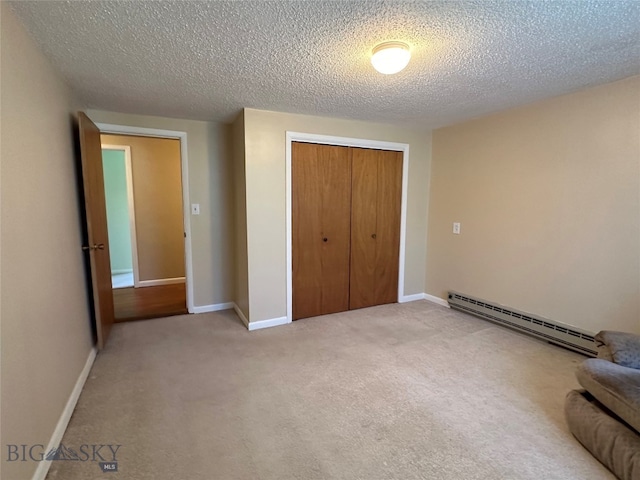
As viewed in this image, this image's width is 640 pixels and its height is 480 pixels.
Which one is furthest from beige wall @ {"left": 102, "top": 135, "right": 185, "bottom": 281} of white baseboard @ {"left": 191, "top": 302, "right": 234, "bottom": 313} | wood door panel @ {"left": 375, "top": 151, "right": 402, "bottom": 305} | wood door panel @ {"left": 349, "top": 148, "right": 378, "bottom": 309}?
wood door panel @ {"left": 375, "top": 151, "right": 402, "bottom": 305}

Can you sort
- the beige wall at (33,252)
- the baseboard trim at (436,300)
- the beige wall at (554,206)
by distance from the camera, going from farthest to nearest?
the baseboard trim at (436,300) → the beige wall at (554,206) → the beige wall at (33,252)

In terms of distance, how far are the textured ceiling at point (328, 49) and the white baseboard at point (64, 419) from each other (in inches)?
82.1

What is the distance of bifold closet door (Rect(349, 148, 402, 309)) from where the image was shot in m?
3.65

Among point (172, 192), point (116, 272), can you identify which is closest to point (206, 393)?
point (172, 192)

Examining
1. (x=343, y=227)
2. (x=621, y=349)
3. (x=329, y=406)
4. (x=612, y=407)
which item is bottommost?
(x=329, y=406)

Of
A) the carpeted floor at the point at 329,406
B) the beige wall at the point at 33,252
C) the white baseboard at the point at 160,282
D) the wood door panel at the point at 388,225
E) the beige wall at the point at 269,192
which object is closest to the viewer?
the beige wall at the point at 33,252

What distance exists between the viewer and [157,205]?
15.6ft

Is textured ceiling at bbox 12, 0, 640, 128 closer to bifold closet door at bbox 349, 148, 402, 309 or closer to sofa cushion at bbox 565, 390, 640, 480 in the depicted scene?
bifold closet door at bbox 349, 148, 402, 309

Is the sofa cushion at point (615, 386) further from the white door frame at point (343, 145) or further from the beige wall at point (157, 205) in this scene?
the beige wall at point (157, 205)

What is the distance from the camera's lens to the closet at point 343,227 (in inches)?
133

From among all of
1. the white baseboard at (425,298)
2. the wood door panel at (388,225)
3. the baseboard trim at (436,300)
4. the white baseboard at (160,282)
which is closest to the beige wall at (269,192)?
the wood door panel at (388,225)

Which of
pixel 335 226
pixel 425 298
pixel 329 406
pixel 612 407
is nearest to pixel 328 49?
pixel 335 226

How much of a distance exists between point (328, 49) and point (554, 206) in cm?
241

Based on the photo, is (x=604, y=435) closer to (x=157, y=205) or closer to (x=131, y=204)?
(x=157, y=205)
